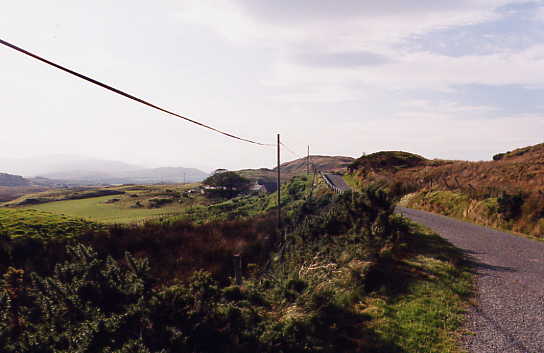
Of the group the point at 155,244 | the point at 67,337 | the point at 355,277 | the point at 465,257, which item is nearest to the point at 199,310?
the point at 67,337

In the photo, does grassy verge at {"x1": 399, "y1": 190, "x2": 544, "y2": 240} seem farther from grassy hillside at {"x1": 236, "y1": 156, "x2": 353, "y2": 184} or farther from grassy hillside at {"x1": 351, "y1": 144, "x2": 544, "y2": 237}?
grassy hillside at {"x1": 236, "y1": 156, "x2": 353, "y2": 184}

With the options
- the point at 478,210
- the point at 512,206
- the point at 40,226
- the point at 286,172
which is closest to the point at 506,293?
the point at 512,206

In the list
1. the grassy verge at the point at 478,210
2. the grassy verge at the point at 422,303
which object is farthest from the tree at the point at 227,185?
the grassy verge at the point at 422,303

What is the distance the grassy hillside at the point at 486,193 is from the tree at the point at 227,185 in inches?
1671

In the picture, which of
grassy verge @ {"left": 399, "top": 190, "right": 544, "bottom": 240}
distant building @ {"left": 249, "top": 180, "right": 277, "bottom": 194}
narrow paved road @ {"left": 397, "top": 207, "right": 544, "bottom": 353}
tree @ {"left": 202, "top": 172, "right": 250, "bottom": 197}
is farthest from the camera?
distant building @ {"left": 249, "top": 180, "right": 277, "bottom": 194}

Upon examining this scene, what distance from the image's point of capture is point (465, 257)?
372 inches

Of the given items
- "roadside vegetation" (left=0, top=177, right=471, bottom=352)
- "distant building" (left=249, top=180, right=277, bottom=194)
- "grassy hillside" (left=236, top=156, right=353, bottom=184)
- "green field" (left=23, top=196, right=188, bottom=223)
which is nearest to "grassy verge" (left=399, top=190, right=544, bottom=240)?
"roadside vegetation" (left=0, top=177, right=471, bottom=352)

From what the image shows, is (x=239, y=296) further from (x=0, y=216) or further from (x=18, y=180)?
(x=18, y=180)

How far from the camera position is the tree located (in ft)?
217

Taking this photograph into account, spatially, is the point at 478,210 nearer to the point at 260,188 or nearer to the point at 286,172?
the point at 260,188

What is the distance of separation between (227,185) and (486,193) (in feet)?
185

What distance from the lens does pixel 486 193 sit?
682 inches

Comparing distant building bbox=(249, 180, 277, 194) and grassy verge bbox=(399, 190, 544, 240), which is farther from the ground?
grassy verge bbox=(399, 190, 544, 240)

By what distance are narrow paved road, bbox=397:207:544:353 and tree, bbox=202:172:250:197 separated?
5713cm
